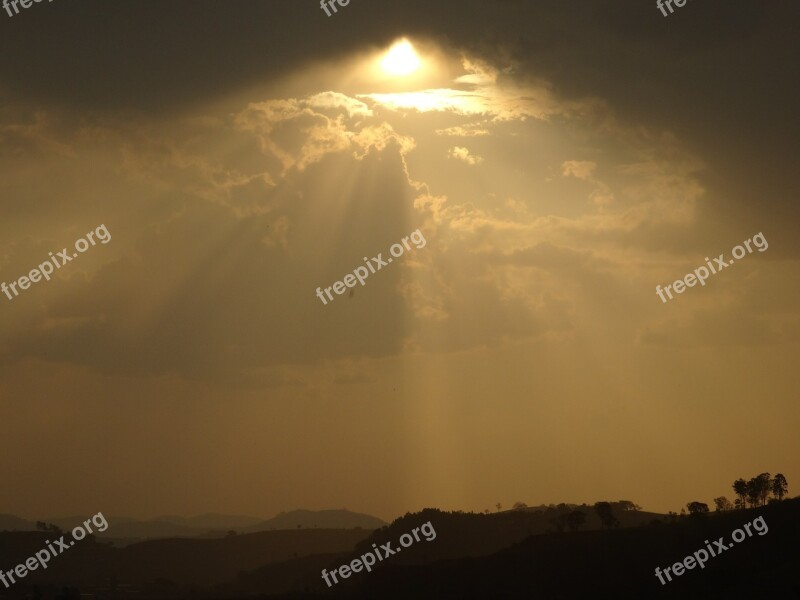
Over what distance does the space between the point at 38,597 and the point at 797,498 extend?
143593 mm

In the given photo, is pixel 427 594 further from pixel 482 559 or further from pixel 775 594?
pixel 775 594

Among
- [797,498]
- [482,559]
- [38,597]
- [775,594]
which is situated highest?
[38,597]

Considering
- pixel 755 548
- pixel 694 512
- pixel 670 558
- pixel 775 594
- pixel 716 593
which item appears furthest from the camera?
pixel 694 512

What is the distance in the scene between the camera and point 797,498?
168625 mm

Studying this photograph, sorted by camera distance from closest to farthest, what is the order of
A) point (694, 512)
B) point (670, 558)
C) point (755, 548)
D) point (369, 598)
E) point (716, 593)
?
1. point (716, 593)
2. point (755, 548)
3. point (670, 558)
4. point (369, 598)
5. point (694, 512)

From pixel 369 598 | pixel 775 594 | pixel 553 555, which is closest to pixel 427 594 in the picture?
pixel 369 598

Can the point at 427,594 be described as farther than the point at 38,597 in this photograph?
No

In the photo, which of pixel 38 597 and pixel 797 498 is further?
pixel 38 597

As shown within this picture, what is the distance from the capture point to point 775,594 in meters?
130

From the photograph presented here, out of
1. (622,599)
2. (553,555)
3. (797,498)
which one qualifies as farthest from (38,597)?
(797,498)

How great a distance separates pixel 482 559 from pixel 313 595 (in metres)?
32.2

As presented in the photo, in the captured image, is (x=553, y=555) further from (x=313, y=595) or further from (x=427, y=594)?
(x=313, y=595)

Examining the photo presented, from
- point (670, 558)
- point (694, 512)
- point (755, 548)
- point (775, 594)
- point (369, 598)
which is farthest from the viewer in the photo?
point (694, 512)

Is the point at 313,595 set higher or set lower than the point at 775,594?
higher
